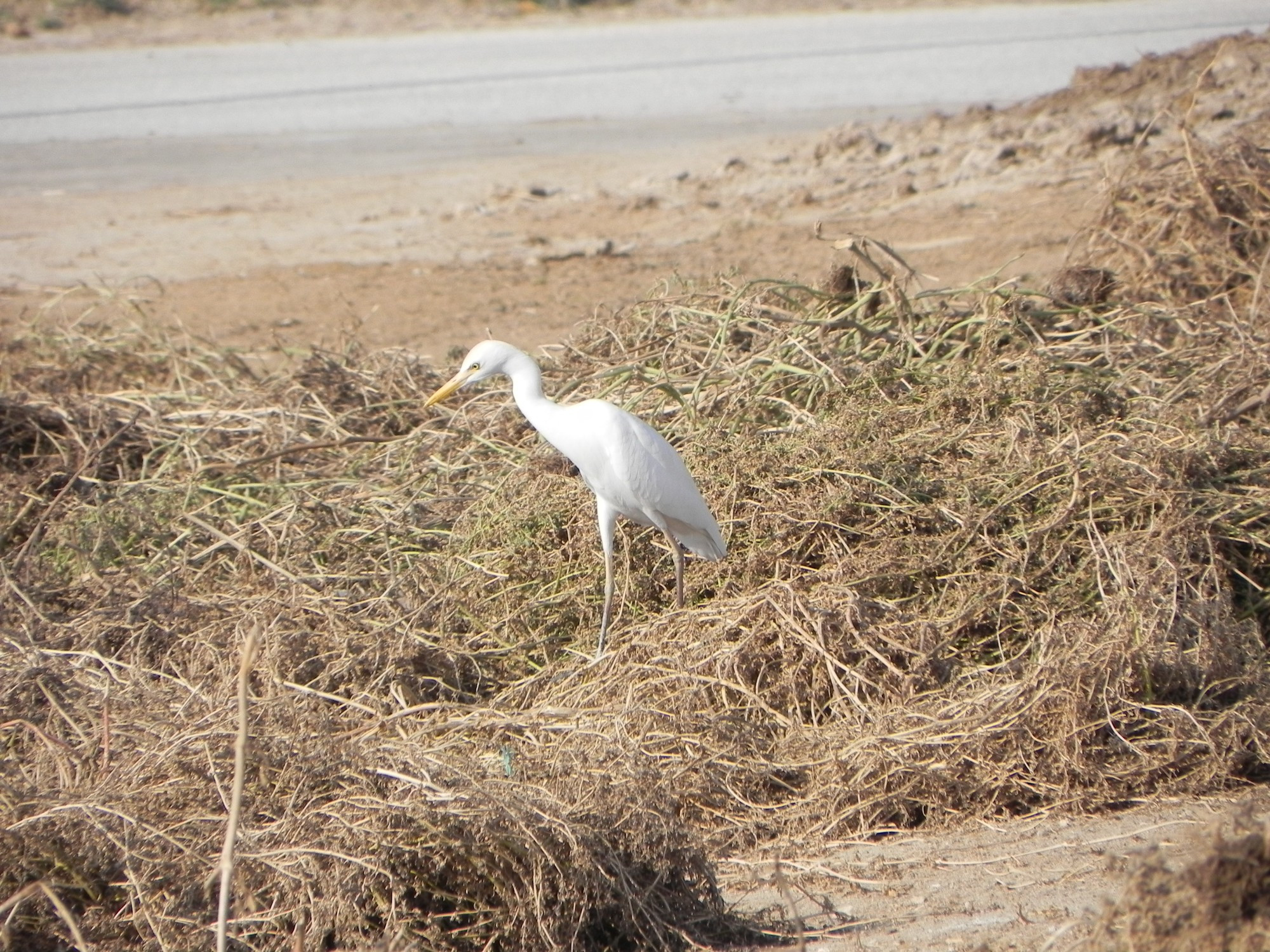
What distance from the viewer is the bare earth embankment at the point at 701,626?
2.90 m

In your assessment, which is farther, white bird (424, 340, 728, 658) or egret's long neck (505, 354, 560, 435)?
egret's long neck (505, 354, 560, 435)

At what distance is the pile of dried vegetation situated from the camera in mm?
2920

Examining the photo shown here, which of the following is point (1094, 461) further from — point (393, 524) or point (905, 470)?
point (393, 524)

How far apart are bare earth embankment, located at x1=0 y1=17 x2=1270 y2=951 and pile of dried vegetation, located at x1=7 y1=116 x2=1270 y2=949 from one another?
0.02 m

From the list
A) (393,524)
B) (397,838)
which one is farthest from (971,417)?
(397,838)

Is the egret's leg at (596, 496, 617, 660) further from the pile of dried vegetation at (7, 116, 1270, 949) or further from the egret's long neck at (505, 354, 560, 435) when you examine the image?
the egret's long neck at (505, 354, 560, 435)

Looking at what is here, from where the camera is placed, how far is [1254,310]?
5871 millimetres

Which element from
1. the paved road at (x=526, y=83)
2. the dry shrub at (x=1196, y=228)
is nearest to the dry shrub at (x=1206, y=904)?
the dry shrub at (x=1196, y=228)

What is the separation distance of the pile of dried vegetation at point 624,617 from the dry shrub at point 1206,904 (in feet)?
3.08

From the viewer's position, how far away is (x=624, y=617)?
4.65 m

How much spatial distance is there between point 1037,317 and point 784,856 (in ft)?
10.2

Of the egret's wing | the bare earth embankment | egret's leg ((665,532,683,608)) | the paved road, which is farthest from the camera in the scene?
the paved road

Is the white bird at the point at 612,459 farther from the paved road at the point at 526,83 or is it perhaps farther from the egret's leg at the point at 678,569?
the paved road at the point at 526,83

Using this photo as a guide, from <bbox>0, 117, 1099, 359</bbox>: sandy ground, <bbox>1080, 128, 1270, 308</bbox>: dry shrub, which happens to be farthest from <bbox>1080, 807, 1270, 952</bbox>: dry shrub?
<bbox>1080, 128, 1270, 308</bbox>: dry shrub
